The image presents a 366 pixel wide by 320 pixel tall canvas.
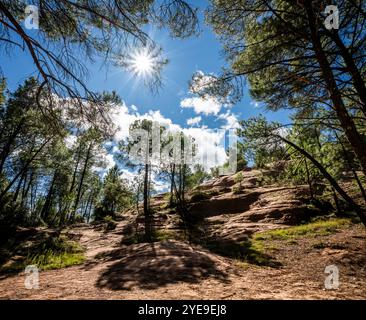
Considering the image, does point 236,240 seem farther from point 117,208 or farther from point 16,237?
point 117,208

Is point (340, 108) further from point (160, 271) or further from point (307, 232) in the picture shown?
point (307, 232)

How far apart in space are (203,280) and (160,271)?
1160 millimetres

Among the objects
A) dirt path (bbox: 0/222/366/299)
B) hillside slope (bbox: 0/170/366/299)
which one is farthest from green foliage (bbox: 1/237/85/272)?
dirt path (bbox: 0/222/366/299)

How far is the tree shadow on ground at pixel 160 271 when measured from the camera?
4688mm

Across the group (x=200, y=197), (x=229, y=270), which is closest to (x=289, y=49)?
(x=229, y=270)

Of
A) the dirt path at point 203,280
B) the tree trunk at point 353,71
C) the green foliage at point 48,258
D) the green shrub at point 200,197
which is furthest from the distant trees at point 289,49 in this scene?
the green shrub at point 200,197

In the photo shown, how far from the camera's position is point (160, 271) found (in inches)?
219

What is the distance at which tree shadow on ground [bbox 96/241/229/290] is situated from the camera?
4.69 metres

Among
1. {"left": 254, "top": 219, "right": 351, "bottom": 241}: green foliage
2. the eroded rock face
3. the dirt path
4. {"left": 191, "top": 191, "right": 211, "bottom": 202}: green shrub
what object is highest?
{"left": 191, "top": 191, "right": 211, "bottom": 202}: green shrub

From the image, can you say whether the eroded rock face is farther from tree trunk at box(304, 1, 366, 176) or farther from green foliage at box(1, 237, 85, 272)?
green foliage at box(1, 237, 85, 272)
